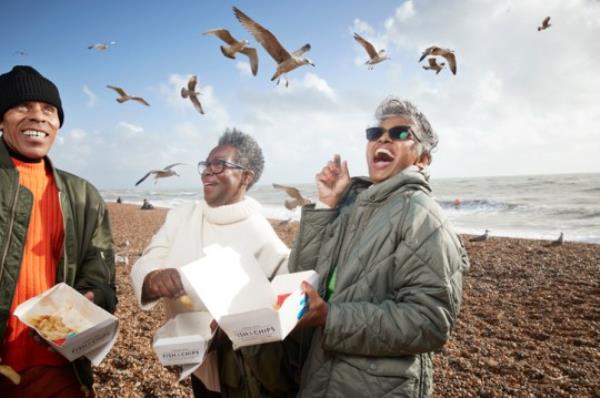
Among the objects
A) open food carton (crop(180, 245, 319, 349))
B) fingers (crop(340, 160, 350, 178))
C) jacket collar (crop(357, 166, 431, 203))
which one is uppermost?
fingers (crop(340, 160, 350, 178))

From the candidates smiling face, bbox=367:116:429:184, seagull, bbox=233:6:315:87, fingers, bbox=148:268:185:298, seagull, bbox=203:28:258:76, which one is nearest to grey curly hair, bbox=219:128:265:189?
fingers, bbox=148:268:185:298

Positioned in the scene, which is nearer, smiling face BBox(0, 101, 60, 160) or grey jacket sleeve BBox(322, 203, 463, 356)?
grey jacket sleeve BBox(322, 203, 463, 356)

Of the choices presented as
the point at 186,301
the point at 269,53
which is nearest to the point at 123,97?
the point at 269,53

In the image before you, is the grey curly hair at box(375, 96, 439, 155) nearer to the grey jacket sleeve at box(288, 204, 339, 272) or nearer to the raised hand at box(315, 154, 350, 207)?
the raised hand at box(315, 154, 350, 207)

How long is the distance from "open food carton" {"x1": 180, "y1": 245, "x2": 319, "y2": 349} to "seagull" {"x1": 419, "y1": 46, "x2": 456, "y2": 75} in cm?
529

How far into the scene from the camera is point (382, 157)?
1.99 meters

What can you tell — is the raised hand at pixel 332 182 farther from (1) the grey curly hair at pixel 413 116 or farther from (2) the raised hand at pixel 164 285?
(2) the raised hand at pixel 164 285

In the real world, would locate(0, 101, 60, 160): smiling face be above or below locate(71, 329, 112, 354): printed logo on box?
above

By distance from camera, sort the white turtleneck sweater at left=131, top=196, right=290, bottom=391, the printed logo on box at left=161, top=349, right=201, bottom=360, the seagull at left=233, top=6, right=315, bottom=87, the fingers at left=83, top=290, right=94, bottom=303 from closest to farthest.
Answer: the printed logo on box at left=161, top=349, right=201, bottom=360, the fingers at left=83, top=290, right=94, bottom=303, the white turtleneck sweater at left=131, top=196, right=290, bottom=391, the seagull at left=233, top=6, right=315, bottom=87

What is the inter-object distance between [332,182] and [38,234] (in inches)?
69.1

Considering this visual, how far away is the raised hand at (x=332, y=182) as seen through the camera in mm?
2113

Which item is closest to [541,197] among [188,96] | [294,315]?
[188,96]

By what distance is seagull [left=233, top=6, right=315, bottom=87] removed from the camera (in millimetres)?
3846

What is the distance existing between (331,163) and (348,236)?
0.58 meters
